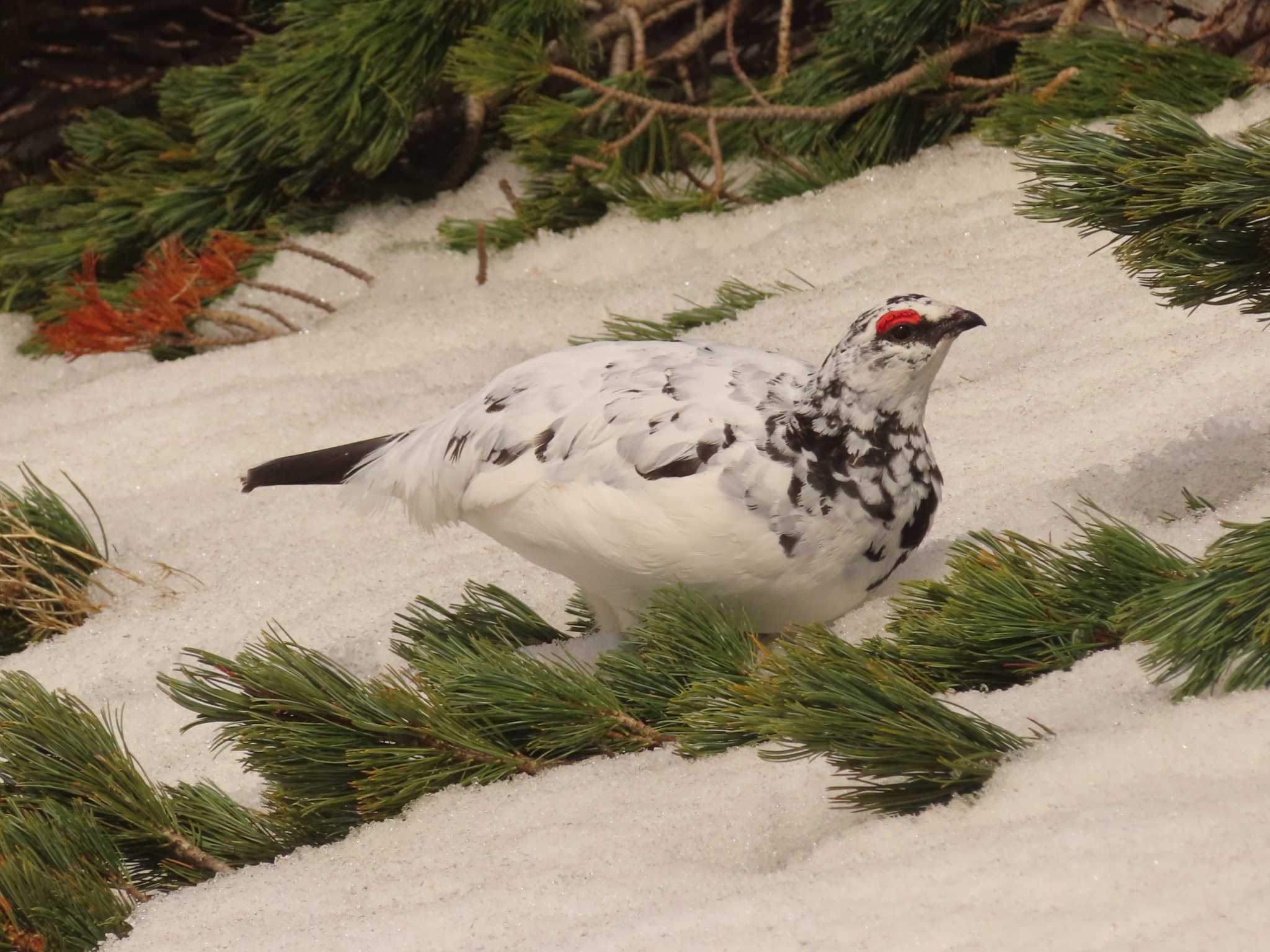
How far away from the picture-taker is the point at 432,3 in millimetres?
3432

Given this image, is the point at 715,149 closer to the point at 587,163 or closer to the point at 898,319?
the point at 587,163

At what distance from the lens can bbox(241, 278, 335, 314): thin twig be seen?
375cm

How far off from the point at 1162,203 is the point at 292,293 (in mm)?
2679

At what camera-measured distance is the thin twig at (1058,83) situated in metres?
3.14

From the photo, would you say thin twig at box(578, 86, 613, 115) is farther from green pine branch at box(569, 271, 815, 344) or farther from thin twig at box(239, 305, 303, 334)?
thin twig at box(239, 305, 303, 334)

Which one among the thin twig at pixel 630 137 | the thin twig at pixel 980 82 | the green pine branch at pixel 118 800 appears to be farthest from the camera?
the thin twig at pixel 630 137

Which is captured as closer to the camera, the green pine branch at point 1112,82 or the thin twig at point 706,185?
the green pine branch at point 1112,82

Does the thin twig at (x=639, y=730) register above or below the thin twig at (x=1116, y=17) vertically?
below

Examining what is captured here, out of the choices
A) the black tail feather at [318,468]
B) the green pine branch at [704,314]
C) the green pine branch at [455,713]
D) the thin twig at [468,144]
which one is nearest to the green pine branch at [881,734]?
the green pine branch at [455,713]

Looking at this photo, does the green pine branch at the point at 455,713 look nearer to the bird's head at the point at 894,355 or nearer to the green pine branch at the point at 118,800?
the green pine branch at the point at 118,800

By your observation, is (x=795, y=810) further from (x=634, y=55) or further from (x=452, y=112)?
(x=452, y=112)

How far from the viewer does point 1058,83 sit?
3.16 metres

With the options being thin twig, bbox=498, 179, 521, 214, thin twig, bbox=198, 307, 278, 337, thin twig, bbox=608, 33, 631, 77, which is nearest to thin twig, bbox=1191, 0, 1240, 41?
thin twig, bbox=608, 33, 631, 77

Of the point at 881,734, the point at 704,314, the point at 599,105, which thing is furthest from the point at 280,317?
the point at 881,734
